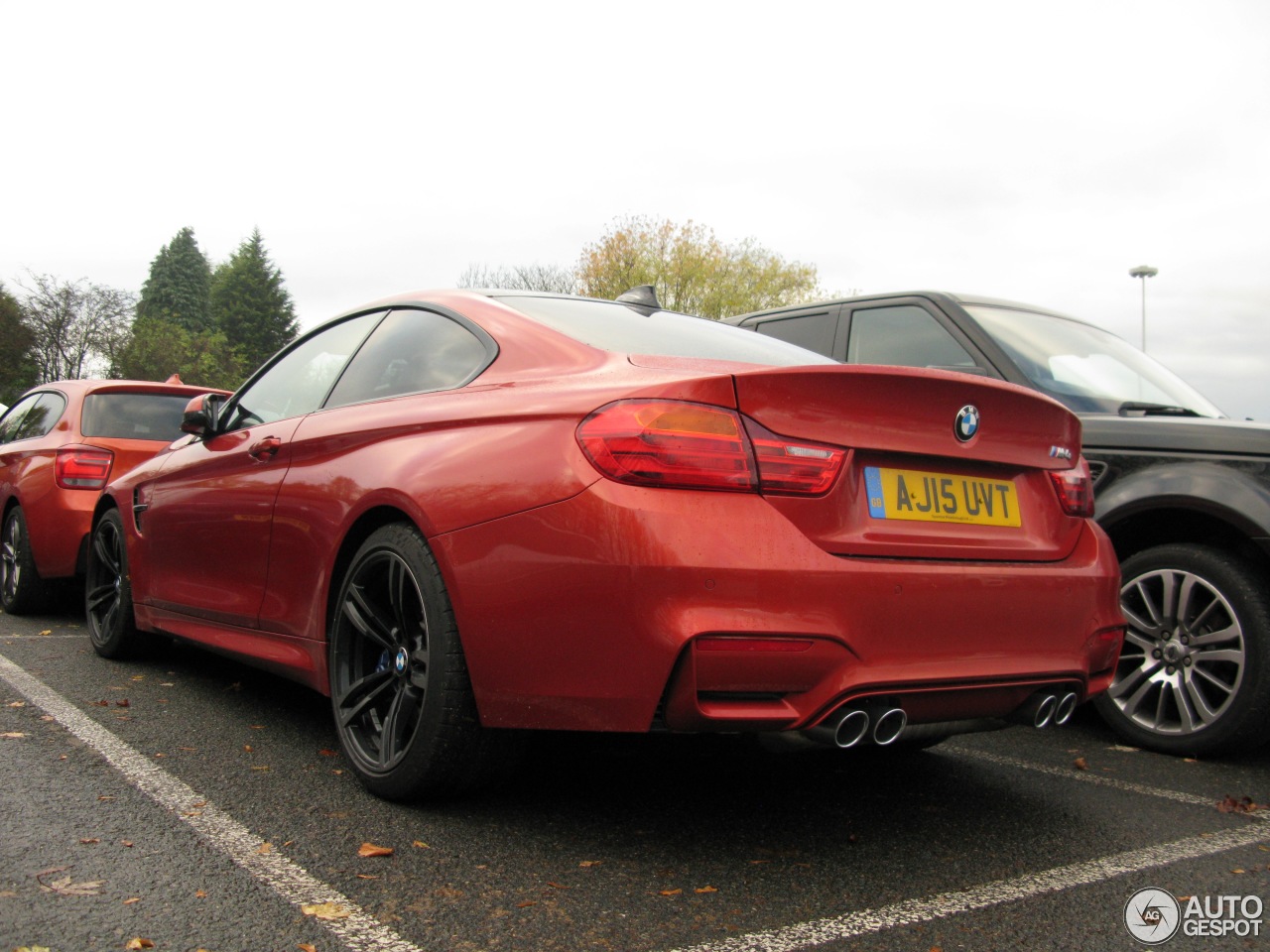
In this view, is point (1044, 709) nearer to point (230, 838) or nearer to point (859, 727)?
point (859, 727)

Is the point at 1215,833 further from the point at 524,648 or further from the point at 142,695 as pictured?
the point at 142,695

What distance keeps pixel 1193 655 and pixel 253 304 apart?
96.6 meters

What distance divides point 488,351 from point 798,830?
62.6 inches

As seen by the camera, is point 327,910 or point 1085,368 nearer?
point 327,910

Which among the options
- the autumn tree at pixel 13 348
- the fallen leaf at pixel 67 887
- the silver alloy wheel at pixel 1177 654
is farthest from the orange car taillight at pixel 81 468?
the autumn tree at pixel 13 348

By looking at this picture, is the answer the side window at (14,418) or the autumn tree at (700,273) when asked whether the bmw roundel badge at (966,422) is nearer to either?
the side window at (14,418)

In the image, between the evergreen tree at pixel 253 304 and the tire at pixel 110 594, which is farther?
the evergreen tree at pixel 253 304

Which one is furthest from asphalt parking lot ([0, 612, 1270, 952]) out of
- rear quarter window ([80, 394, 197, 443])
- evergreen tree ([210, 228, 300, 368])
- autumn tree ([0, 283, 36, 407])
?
evergreen tree ([210, 228, 300, 368])

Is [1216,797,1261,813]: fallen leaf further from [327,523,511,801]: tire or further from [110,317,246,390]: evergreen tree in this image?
[110,317,246,390]: evergreen tree

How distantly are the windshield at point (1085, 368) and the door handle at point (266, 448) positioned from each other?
3.10 m

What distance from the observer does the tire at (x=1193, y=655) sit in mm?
4086

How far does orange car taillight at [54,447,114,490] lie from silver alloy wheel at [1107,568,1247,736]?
551 centimetres

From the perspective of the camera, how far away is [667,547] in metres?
2.48

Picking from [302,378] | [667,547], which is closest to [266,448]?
[302,378]
